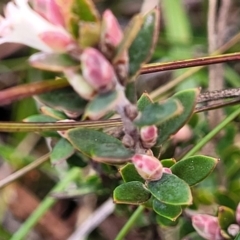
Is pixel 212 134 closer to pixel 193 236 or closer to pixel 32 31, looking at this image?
pixel 193 236

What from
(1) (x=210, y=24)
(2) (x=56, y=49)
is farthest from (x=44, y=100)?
(1) (x=210, y=24)

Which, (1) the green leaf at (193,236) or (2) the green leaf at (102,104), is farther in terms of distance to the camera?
(1) the green leaf at (193,236)

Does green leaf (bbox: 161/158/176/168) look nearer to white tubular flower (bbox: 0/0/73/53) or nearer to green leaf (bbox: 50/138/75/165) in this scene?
green leaf (bbox: 50/138/75/165)

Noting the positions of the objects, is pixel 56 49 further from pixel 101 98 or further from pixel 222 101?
pixel 222 101

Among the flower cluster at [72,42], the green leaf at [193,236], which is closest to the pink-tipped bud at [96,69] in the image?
the flower cluster at [72,42]

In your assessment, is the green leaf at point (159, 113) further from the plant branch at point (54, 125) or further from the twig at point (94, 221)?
the twig at point (94, 221)

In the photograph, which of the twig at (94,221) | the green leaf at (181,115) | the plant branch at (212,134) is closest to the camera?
the green leaf at (181,115)
